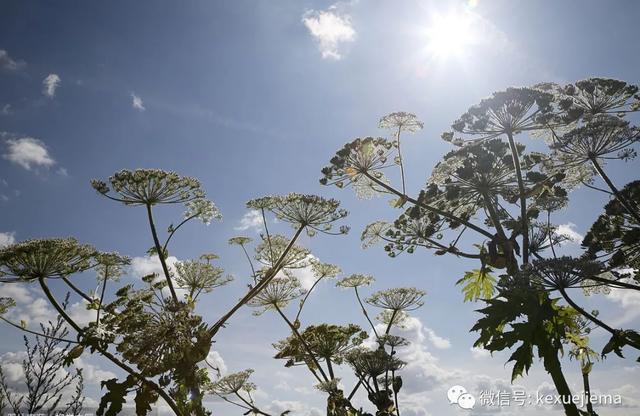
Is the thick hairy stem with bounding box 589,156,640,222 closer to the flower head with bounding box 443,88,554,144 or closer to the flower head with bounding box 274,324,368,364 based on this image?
the flower head with bounding box 443,88,554,144

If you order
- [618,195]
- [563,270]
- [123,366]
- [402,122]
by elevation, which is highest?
[402,122]

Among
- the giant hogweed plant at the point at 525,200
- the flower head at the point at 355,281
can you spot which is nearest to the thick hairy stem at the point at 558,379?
the giant hogweed plant at the point at 525,200

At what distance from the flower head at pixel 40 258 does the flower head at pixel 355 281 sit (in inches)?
343

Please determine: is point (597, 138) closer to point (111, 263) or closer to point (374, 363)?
point (374, 363)

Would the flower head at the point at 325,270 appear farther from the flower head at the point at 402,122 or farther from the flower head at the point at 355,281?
the flower head at the point at 402,122

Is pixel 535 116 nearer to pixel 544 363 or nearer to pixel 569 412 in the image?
pixel 544 363

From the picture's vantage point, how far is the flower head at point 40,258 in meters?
8.64

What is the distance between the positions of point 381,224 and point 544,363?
18.4 feet

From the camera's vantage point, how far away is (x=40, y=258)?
29.0ft

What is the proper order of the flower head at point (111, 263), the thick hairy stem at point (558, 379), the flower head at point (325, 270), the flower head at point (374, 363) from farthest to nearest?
the flower head at point (325, 270) < the flower head at point (374, 363) < the flower head at point (111, 263) < the thick hairy stem at point (558, 379)

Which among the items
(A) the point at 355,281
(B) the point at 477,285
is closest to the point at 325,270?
(A) the point at 355,281

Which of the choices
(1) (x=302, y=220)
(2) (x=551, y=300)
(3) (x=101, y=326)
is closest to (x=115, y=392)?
(3) (x=101, y=326)

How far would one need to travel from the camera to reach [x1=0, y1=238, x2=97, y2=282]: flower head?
8.64m

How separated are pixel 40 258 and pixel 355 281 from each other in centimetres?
972
